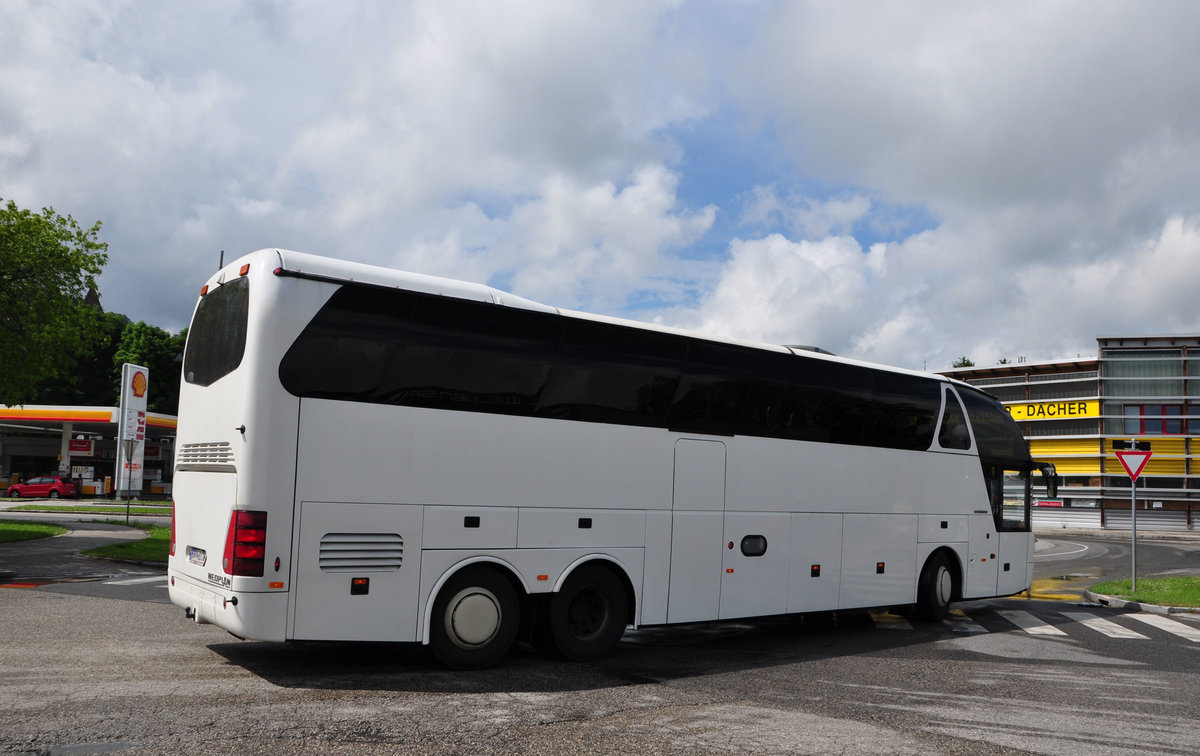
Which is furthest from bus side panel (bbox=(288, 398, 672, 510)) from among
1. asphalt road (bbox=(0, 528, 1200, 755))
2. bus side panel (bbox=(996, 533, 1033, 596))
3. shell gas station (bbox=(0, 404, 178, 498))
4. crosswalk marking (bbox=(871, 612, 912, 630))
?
shell gas station (bbox=(0, 404, 178, 498))

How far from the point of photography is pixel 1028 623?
13531 mm

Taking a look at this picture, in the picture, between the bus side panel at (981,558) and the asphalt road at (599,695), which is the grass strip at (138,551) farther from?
the bus side panel at (981,558)

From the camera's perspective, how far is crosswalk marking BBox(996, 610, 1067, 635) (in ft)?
41.5

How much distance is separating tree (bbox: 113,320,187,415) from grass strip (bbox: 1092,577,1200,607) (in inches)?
2638

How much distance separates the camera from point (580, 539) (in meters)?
9.00

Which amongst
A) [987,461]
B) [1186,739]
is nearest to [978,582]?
[987,461]

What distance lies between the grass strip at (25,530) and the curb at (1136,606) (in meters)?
23.2

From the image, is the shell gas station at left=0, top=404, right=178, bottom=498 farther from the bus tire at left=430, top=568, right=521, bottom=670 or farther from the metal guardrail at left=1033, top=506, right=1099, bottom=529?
the metal guardrail at left=1033, top=506, right=1099, bottom=529

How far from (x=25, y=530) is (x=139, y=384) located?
15.0 m

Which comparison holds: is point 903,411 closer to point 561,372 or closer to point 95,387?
point 561,372

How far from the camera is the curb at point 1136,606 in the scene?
15.3 metres

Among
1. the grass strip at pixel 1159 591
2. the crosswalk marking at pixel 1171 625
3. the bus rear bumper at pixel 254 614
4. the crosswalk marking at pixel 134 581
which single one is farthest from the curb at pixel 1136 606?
the crosswalk marking at pixel 134 581

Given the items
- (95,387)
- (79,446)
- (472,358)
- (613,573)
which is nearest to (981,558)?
(613,573)

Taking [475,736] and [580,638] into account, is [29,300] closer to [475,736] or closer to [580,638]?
[580,638]
